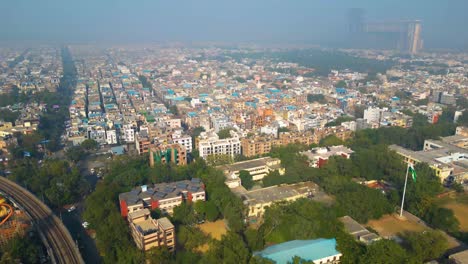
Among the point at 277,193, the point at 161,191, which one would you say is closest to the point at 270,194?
the point at 277,193

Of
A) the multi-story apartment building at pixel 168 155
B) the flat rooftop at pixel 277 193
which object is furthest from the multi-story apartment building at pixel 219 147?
the flat rooftop at pixel 277 193

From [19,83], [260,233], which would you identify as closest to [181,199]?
[260,233]

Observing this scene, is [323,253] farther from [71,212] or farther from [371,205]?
[71,212]

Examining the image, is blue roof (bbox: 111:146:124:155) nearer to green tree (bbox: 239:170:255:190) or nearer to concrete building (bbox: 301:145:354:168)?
green tree (bbox: 239:170:255:190)

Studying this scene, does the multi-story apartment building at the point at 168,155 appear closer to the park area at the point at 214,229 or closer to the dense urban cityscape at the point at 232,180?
the dense urban cityscape at the point at 232,180

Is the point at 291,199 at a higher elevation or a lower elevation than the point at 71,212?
higher
